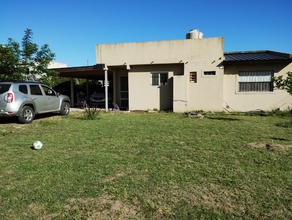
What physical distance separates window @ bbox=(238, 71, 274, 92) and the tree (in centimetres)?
1168

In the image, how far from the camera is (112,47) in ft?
52.0

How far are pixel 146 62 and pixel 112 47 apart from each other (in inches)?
102

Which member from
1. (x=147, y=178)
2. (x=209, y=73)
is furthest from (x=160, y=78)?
(x=147, y=178)

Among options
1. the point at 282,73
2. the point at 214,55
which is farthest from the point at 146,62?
the point at 282,73

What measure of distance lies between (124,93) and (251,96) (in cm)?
847

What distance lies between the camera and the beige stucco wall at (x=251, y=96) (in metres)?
13.7

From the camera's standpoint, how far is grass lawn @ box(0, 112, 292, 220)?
9.96 feet

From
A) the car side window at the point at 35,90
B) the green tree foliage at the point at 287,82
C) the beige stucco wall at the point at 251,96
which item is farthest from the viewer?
the beige stucco wall at the point at 251,96

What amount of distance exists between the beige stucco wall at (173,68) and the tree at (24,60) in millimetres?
3522

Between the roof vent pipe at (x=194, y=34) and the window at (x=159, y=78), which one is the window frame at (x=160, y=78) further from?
the roof vent pipe at (x=194, y=34)

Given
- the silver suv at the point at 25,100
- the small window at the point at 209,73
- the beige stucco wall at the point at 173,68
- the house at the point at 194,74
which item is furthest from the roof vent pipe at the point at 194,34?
the silver suv at the point at 25,100

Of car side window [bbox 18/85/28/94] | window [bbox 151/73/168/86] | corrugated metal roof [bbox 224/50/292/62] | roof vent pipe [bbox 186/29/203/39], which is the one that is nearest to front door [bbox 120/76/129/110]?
window [bbox 151/73/168/86]

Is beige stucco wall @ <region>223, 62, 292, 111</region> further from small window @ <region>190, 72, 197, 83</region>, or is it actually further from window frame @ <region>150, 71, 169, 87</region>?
window frame @ <region>150, 71, 169, 87</region>

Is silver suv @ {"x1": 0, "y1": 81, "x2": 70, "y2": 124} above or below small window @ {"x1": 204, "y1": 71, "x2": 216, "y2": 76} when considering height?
below
